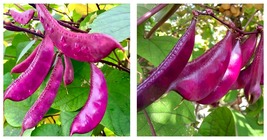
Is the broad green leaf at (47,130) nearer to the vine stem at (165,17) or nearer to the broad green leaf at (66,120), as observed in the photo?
the broad green leaf at (66,120)

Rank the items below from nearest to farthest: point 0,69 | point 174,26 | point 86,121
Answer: point 86,121
point 0,69
point 174,26

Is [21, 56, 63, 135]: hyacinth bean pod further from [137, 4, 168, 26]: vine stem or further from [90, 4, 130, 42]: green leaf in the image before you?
[137, 4, 168, 26]: vine stem

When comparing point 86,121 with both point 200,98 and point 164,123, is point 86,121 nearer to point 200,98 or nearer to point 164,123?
point 200,98

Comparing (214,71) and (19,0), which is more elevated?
(19,0)

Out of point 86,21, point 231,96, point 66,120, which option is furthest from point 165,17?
point 231,96

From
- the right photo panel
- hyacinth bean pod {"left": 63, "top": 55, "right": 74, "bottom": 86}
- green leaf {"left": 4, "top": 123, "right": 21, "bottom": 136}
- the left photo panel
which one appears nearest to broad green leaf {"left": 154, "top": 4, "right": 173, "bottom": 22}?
the right photo panel

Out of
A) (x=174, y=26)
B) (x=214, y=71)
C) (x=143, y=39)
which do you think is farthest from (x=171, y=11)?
(x=174, y=26)

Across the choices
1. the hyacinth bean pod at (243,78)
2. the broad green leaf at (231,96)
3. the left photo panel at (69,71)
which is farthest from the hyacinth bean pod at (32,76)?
the broad green leaf at (231,96)
